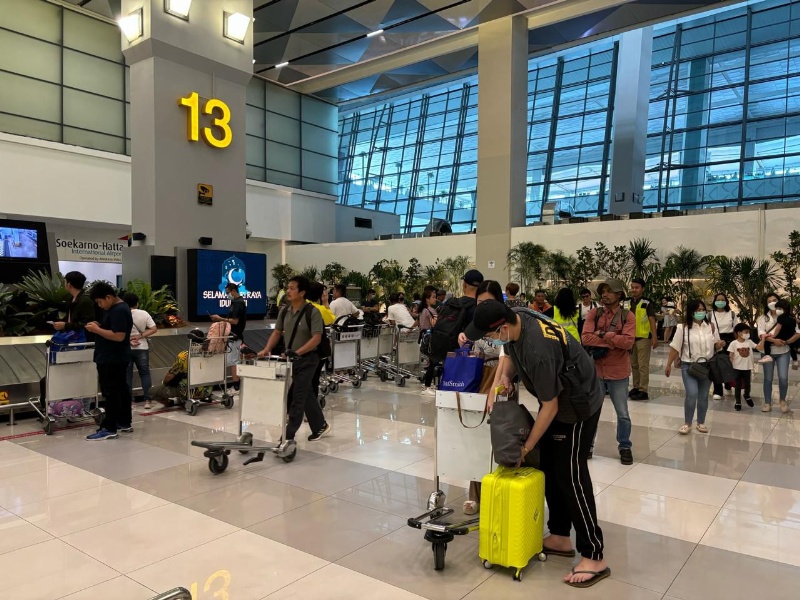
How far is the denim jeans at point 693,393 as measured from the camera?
634 cm

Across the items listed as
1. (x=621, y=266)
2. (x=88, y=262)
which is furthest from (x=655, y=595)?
(x=88, y=262)

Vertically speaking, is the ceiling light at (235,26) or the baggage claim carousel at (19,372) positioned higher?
the ceiling light at (235,26)

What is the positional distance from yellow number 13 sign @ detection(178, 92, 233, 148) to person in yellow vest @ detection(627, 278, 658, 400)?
A: 936 cm

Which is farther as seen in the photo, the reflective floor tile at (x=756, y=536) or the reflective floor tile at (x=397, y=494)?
the reflective floor tile at (x=397, y=494)

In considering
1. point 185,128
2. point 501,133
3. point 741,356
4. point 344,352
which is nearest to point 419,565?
point 344,352

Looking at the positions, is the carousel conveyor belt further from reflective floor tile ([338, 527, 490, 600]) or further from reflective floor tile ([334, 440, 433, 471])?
reflective floor tile ([338, 527, 490, 600])

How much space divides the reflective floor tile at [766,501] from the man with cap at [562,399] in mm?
1747

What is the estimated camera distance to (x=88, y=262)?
21.4 m

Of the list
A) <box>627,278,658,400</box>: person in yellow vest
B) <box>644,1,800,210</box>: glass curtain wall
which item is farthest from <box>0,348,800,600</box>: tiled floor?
<box>644,1,800,210</box>: glass curtain wall

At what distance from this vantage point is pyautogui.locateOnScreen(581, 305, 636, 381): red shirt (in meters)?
5.11

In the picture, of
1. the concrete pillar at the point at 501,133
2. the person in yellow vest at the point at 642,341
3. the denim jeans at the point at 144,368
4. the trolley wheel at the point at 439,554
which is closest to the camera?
the trolley wheel at the point at 439,554

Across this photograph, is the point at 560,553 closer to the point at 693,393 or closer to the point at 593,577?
the point at 593,577

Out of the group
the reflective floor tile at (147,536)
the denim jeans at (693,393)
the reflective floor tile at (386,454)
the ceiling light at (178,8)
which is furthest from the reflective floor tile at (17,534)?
the ceiling light at (178,8)

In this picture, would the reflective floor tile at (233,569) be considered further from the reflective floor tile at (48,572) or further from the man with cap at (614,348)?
the man with cap at (614,348)
